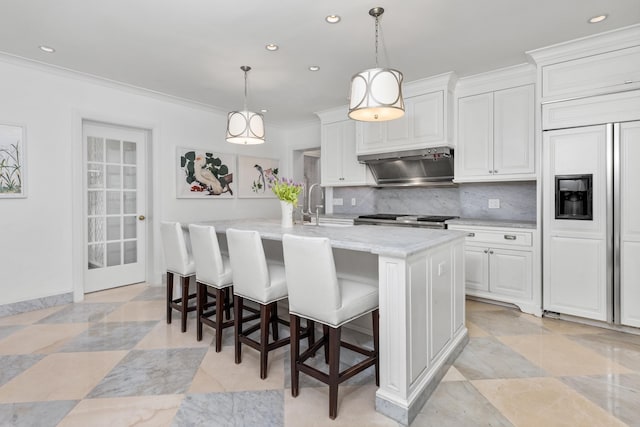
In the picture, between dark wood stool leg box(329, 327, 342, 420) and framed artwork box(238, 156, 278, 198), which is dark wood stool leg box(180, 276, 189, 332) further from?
framed artwork box(238, 156, 278, 198)

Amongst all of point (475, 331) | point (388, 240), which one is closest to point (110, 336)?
point (388, 240)

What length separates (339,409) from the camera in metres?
1.84

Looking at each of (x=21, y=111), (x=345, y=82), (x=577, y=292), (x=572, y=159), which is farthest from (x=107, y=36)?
(x=577, y=292)

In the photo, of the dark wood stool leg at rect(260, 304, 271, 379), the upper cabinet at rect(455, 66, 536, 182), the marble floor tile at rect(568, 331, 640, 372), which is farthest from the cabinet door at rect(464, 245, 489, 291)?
the dark wood stool leg at rect(260, 304, 271, 379)

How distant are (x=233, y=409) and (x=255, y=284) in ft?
2.33

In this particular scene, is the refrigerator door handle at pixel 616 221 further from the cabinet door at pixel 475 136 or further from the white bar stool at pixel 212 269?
the white bar stool at pixel 212 269

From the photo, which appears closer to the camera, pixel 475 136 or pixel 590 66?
pixel 590 66

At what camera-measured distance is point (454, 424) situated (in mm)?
1715

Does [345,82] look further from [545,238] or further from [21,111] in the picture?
[21,111]

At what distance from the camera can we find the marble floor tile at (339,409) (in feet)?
5.69

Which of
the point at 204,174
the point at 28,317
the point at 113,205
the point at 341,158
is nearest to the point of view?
the point at 28,317

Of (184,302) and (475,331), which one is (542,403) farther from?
(184,302)

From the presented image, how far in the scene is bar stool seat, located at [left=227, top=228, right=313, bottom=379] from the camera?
6.99 ft

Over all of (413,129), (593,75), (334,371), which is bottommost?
(334,371)
